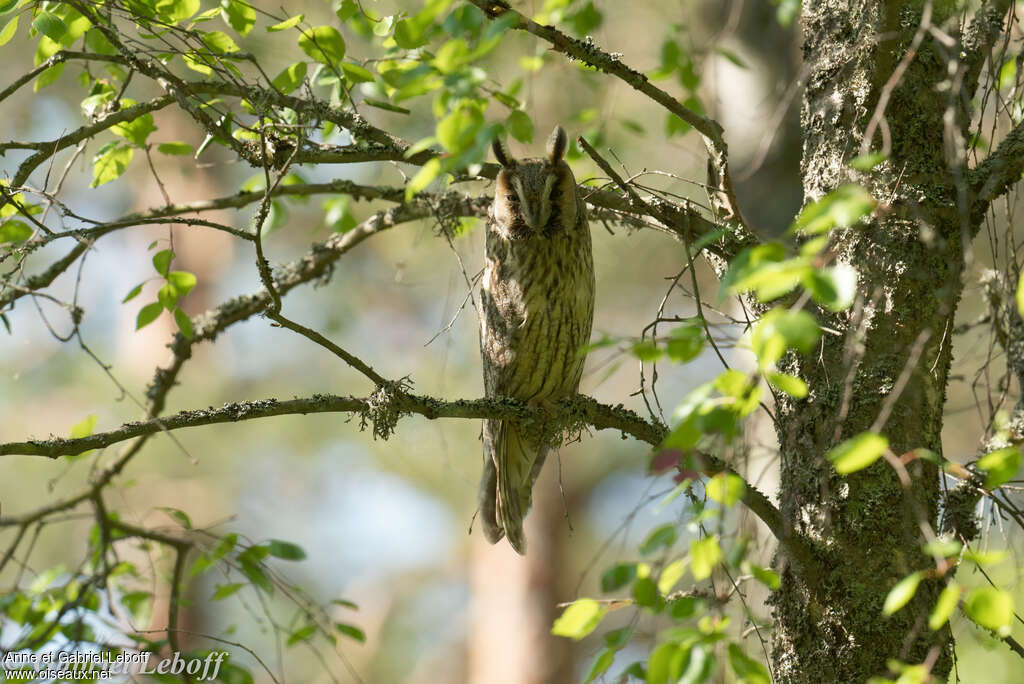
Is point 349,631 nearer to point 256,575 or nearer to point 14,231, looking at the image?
point 256,575

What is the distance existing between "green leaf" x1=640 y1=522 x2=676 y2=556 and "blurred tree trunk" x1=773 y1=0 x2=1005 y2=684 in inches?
31.9

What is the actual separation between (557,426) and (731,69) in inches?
154

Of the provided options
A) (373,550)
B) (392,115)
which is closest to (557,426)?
(392,115)

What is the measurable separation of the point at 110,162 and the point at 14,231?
41cm

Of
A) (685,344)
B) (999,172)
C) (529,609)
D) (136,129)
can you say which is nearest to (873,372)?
(999,172)

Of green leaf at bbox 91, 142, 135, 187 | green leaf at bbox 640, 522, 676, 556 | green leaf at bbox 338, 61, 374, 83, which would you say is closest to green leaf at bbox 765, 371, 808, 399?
green leaf at bbox 640, 522, 676, 556

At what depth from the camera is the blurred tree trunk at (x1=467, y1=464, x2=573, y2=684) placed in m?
8.03

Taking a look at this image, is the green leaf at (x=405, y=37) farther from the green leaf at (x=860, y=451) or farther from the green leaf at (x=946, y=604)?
the green leaf at (x=946, y=604)

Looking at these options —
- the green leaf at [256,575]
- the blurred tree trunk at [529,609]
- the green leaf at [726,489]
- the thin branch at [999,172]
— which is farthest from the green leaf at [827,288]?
the blurred tree trunk at [529,609]

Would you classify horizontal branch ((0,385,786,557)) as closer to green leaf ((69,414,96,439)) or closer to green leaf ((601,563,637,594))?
green leaf ((601,563,637,594))

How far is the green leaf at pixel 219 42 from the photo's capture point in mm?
2549

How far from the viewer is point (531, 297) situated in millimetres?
3205

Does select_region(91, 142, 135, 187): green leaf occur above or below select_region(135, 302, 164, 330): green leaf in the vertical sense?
above

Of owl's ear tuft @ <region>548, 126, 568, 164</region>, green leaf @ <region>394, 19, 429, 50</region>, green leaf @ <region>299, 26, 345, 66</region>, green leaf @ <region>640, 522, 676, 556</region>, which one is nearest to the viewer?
green leaf @ <region>640, 522, 676, 556</region>
